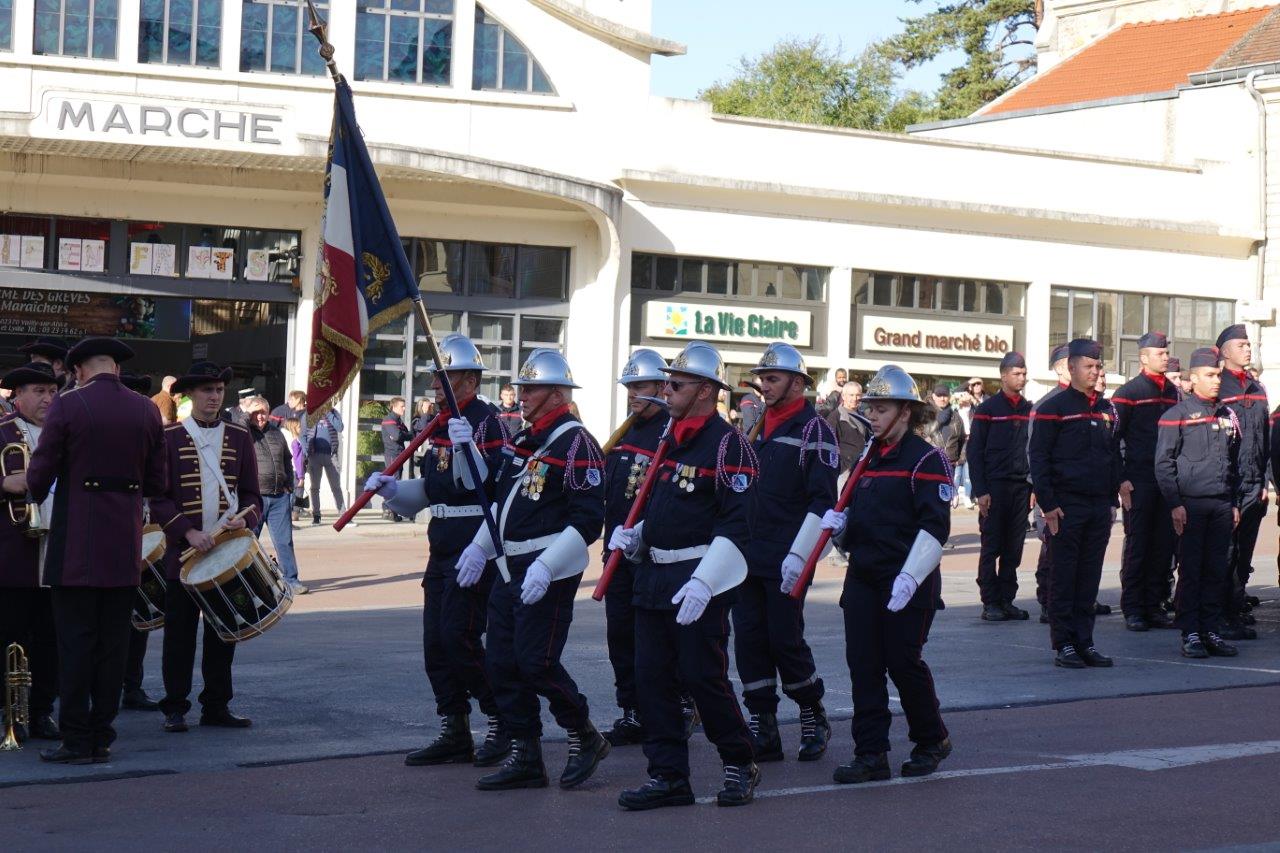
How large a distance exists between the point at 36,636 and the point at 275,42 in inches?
754

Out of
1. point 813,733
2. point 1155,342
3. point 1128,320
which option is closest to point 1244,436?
point 1155,342

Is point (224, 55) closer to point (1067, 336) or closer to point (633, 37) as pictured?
point (633, 37)

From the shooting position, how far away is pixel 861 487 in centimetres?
853

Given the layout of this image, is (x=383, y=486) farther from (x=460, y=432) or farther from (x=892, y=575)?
(x=892, y=575)

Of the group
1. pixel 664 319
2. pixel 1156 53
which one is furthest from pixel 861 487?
pixel 1156 53

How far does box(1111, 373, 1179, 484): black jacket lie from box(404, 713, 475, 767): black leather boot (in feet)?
23.9

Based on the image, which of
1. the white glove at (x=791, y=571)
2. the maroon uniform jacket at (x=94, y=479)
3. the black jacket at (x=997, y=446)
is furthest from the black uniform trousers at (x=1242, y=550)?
the maroon uniform jacket at (x=94, y=479)

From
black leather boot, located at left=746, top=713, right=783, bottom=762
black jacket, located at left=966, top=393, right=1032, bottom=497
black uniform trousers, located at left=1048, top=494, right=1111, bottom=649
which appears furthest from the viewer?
black jacket, located at left=966, top=393, right=1032, bottom=497

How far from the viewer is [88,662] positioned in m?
8.58

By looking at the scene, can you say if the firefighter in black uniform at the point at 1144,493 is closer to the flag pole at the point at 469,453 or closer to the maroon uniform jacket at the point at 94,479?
the flag pole at the point at 469,453

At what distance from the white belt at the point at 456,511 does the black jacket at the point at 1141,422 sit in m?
7.05

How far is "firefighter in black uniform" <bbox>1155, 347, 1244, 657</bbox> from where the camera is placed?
1275cm

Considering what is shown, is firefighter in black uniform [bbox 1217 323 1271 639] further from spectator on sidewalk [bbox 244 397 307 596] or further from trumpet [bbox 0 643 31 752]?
trumpet [bbox 0 643 31 752]

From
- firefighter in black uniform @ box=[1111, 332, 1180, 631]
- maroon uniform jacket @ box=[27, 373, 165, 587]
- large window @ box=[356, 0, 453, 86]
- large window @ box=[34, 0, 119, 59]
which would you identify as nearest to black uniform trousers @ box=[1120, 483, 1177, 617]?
firefighter in black uniform @ box=[1111, 332, 1180, 631]
